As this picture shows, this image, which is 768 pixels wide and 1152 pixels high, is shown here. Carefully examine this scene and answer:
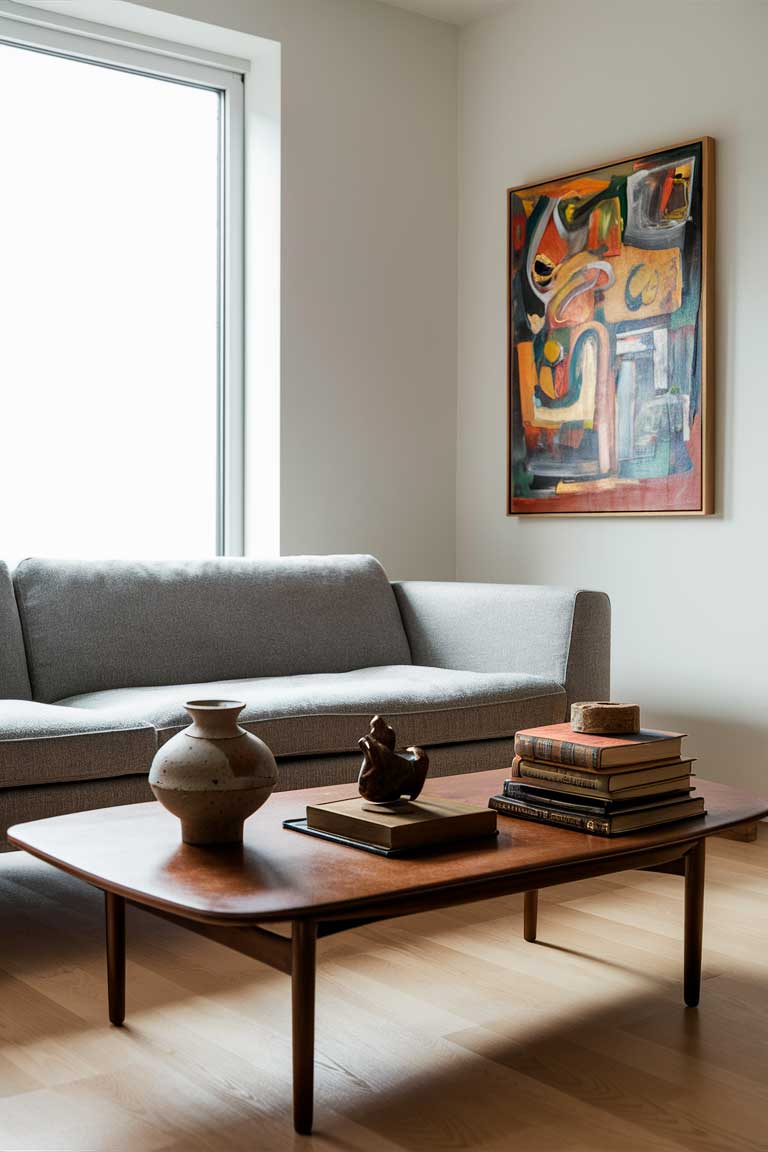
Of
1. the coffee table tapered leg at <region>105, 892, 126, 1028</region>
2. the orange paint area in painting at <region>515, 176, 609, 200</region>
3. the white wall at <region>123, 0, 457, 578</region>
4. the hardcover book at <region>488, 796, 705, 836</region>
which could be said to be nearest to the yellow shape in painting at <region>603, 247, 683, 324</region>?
the orange paint area in painting at <region>515, 176, 609, 200</region>

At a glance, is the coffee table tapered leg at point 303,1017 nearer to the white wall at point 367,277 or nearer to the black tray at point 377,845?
the black tray at point 377,845

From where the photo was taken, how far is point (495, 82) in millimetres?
4484

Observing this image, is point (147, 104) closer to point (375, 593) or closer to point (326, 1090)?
point (375, 593)

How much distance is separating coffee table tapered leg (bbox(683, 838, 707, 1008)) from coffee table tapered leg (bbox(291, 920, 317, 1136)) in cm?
80

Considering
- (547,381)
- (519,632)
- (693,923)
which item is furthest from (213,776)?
(547,381)

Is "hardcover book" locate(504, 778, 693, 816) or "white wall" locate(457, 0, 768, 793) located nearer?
"hardcover book" locate(504, 778, 693, 816)

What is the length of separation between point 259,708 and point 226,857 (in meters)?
1.05

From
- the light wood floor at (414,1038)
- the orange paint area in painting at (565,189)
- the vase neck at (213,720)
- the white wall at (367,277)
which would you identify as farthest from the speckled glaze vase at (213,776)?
the orange paint area in painting at (565,189)

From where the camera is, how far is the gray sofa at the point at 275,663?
8.52ft

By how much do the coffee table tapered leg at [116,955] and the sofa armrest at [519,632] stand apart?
163cm

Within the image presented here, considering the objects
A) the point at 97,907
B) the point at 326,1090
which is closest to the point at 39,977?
the point at 97,907

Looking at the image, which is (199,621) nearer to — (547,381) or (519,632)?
(519,632)

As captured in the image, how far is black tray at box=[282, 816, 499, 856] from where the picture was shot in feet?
5.81

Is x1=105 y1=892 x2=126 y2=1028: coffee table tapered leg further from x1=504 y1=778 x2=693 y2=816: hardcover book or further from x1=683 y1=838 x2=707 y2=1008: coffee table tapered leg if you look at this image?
x1=683 y1=838 x2=707 y2=1008: coffee table tapered leg
